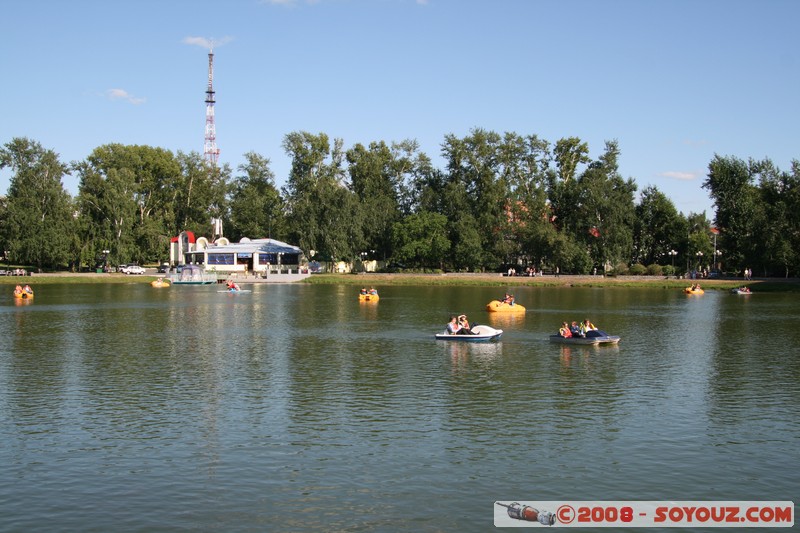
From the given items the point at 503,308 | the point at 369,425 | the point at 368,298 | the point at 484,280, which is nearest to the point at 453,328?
the point at 503,308

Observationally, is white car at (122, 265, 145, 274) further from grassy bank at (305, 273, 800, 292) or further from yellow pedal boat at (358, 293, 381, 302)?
yellow pedal boat at (358, 293, 381, 302)

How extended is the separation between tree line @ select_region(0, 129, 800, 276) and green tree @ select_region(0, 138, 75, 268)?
0.70 ft

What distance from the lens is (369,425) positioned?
2325 cm

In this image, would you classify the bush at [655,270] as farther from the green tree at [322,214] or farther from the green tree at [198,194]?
the green tree at [198,194]

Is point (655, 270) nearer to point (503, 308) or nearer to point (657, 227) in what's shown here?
point (657, 227)

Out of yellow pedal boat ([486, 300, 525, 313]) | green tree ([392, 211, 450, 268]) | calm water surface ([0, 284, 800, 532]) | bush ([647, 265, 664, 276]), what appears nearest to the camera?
calm water surface ([0, 284, 800, 532])

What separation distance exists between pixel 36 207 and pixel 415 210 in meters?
59.9

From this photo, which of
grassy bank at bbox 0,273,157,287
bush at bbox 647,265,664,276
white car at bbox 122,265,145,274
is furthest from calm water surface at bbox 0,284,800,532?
white car at bbox 122,265,145,274

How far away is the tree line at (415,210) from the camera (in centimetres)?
10744

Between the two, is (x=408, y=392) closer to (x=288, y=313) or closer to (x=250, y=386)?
(x=250, y=386)

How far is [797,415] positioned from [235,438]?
18671mm

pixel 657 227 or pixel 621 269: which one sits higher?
pixel 657 227

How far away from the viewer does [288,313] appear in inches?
2435

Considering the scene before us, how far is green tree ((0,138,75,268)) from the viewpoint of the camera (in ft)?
359
